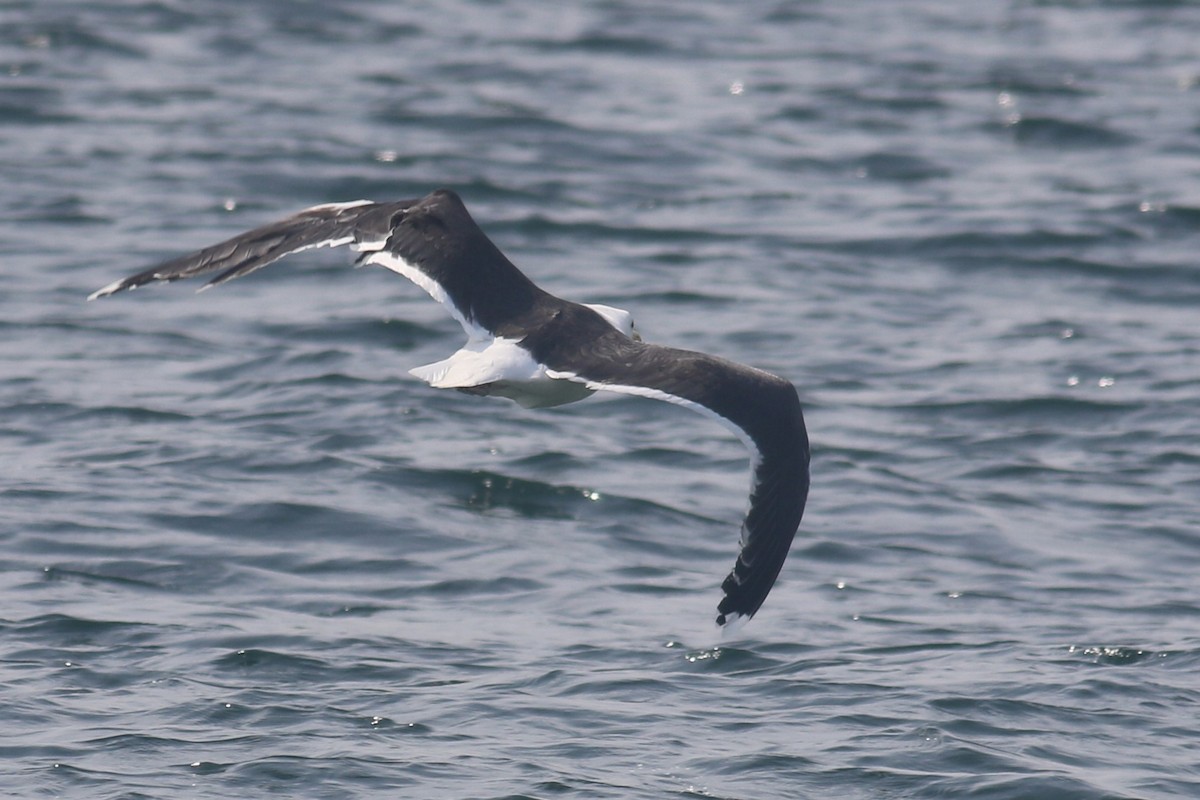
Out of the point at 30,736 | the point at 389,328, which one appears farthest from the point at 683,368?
the point at 389,328

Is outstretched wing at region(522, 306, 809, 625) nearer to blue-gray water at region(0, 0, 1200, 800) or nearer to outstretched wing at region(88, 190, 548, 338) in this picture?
blue-gray water at region(0, 0, 1200, 800)

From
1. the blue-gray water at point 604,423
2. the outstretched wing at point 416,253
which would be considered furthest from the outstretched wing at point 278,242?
the blue-gray water at point 604,423

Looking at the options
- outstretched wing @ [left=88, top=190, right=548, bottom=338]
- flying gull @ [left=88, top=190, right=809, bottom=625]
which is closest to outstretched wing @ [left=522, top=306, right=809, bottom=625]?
flying gull @ [left=88, top=190, right=809, bottom=625]

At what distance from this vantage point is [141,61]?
20594 millimetres

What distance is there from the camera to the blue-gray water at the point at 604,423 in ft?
26.0

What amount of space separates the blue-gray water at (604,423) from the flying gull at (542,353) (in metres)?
1.02

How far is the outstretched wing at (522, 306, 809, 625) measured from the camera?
284 inches

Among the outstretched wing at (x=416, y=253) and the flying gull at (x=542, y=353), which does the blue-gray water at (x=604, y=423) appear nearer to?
the flying gull at (x=542, y=353)

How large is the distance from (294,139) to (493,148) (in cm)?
184

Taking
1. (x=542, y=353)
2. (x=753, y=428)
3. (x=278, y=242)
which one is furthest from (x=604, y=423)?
(x=753, y=428)

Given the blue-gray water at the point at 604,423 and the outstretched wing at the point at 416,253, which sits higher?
the outstretched wing at the point at 416,253

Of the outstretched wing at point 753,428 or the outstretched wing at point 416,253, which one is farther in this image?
the outstretched wing at point 416,253

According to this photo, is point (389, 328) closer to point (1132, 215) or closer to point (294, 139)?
point (294, 139)

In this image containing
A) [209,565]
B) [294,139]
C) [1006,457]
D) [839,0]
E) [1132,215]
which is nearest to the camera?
[209,565]
